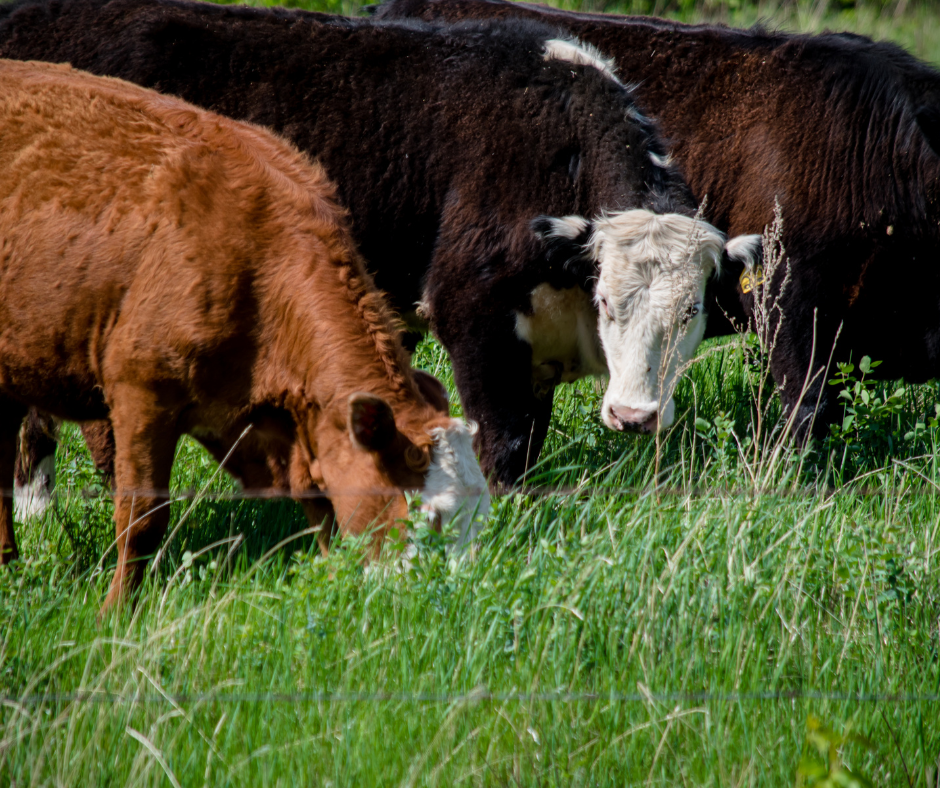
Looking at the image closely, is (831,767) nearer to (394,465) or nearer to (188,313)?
(394,465)

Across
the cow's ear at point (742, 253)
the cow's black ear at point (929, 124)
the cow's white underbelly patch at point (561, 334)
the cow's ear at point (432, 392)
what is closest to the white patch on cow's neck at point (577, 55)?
the cow's ear at point (742, 253)

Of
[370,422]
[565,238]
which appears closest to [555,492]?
[370,422]

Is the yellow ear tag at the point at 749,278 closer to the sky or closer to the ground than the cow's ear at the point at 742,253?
closer to the ground

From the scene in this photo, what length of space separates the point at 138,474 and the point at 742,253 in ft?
10.4

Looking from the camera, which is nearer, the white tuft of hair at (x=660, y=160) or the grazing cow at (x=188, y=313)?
the grazing cow at (x=188, y=313)

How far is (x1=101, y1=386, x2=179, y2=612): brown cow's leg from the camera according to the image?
13.1ft

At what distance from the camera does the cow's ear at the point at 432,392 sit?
3971 mm

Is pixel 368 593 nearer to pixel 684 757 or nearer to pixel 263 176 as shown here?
pixel 684 757

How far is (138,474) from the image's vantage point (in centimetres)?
406

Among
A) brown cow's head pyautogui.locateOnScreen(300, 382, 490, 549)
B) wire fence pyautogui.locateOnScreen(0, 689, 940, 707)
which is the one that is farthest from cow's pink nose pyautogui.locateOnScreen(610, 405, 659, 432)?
wire fence pyautogui.locateOnScreen(0, 689, 940, 707)

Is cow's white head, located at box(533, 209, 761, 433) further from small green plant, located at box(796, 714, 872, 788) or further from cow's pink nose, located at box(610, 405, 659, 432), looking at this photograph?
small green plant, located at box(796, 714, 872, 788)

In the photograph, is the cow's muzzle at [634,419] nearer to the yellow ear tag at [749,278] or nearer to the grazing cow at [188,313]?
the yellow ear tag at [749,278]

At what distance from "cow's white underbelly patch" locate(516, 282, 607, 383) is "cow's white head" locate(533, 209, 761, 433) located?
0.29 metres

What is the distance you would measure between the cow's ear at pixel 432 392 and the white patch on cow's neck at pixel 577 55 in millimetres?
2401
